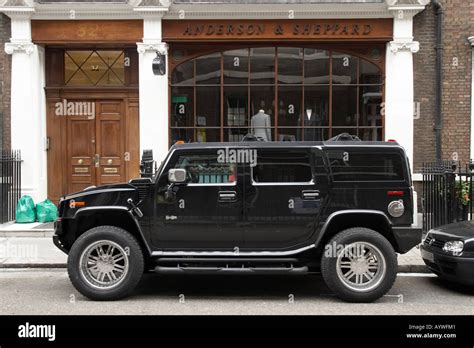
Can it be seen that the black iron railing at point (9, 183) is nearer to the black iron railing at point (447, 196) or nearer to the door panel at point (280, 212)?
the door panel at point (280, 212)

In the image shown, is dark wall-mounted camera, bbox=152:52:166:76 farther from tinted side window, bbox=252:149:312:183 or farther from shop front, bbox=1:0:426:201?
tinted side window, bbox=252:149:312:183

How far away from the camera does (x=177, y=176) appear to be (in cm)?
651

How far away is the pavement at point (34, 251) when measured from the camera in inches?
340

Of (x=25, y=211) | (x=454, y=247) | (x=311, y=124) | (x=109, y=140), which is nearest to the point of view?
(x=454, y=247)

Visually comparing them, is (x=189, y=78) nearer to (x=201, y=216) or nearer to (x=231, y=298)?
(x=201, y=216)

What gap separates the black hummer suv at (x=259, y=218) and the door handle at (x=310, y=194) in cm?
1

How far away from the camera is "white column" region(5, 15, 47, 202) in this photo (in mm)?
12531

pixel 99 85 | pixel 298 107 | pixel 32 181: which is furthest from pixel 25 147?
pixel 298 107

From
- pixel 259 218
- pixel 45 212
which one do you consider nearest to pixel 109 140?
pixel 45 212

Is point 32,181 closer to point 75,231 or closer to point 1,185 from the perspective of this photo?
point 1,185

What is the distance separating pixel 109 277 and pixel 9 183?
671 centimetres

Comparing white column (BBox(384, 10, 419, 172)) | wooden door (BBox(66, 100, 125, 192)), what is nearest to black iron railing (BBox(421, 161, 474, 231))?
white column (BBox(384, 10, 419, 172))

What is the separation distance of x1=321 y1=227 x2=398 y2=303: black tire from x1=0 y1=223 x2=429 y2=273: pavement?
2.05 m

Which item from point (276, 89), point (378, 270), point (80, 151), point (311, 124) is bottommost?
point (378, 270)
